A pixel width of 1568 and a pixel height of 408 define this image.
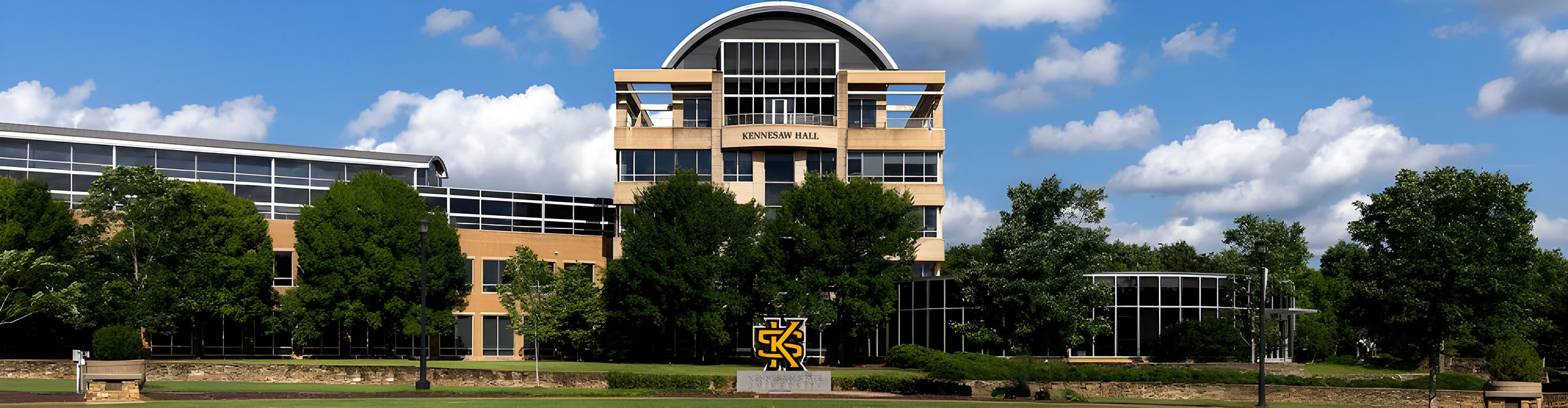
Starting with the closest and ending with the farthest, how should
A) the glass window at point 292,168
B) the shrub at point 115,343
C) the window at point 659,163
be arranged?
the shrub at point 115,343, the window at point 659,163, the glass window at point 292,168

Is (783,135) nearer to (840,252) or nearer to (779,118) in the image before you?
(779,118)

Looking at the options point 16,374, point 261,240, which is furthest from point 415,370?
point 261,240

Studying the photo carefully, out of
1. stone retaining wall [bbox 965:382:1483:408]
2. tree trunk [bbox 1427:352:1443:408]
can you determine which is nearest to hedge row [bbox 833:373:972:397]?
stone retaining wall [bbox 965:382:1483:408]

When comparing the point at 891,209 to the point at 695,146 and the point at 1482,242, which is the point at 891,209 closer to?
the point at 695,146

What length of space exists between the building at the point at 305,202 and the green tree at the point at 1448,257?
131ft

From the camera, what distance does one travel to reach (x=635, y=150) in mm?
63375

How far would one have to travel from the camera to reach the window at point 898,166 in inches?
2506

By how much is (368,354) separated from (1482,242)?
48909 millimetres

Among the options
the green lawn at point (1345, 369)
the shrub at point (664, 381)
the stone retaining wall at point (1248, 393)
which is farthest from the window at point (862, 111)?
the stone retaining wall at point (1248, 393)

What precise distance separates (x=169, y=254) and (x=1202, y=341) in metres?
43.7

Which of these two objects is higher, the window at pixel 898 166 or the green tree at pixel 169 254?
the window at pixel 898 166

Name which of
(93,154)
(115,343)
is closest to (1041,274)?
(115,343)

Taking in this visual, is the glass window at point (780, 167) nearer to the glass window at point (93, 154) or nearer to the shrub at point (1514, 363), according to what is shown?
the shrub at point (1514, 363)

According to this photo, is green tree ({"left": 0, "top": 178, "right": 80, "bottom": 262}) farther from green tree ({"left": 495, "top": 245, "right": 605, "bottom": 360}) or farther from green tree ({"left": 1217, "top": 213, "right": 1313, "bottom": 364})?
green tree ({"left": 1217, "top": 213, "right": 1313, "bottom": 364})
